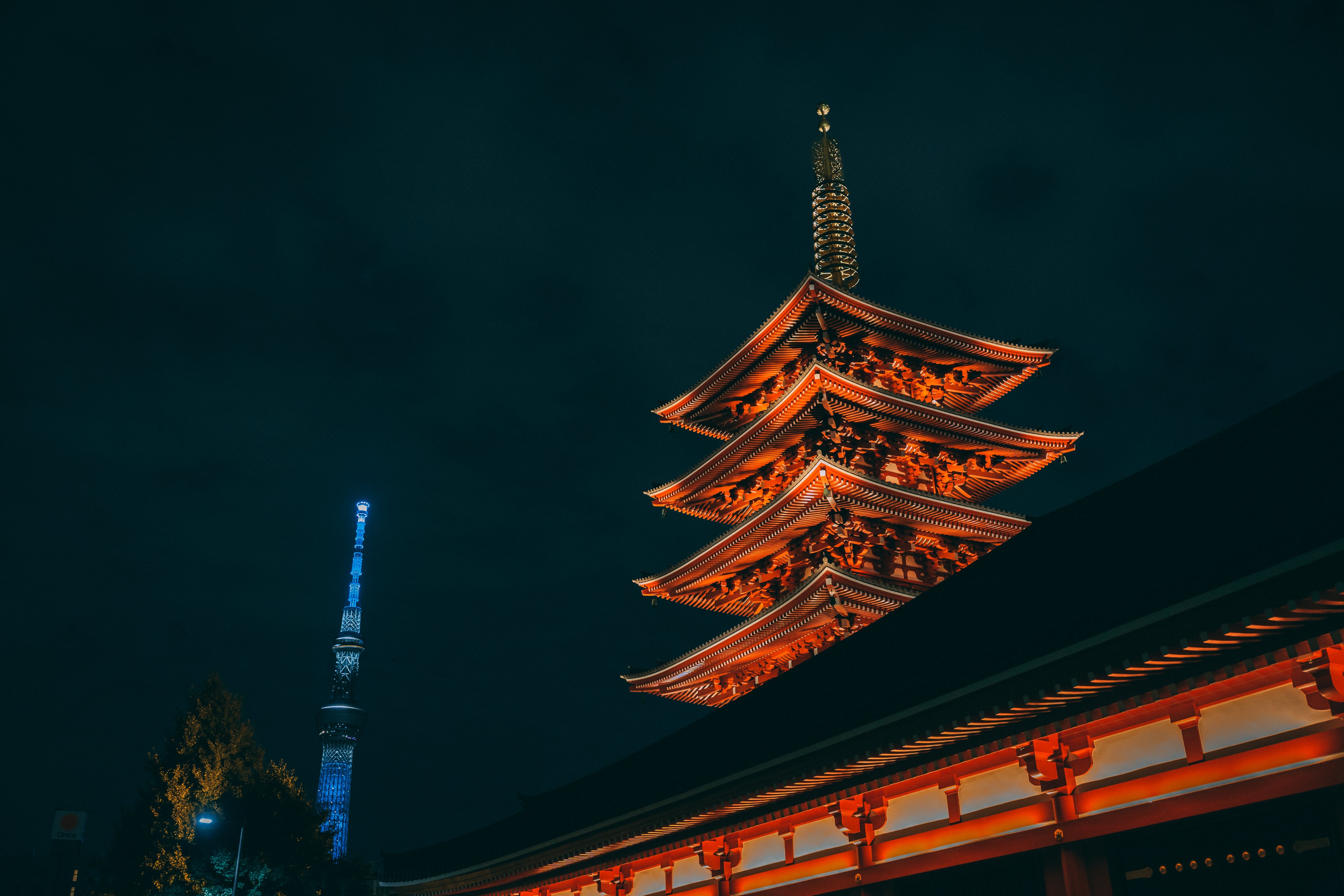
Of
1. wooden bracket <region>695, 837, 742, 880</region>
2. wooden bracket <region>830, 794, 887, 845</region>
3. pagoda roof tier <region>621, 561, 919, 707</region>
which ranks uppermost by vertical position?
pagoda roof tier <region>621, 561, 919, 707</region>

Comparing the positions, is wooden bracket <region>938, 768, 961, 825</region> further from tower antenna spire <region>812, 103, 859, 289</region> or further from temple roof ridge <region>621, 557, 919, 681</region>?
tower antenna spire <region>812, 103, 859, 289</region>

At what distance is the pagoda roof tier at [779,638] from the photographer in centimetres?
2191

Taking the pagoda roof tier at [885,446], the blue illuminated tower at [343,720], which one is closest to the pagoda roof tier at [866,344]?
the pagoda roof tier at [885,446]

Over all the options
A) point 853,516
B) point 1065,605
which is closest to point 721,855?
point 1065,605

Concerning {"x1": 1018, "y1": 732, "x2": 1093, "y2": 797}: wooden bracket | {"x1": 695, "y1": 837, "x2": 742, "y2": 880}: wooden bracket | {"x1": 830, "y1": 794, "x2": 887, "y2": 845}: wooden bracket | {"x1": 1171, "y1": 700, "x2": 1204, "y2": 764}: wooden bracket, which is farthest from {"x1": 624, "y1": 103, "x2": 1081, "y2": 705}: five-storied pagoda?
{"x1": 1171, "y1": 700, "x2": 1204, "y2": 764}: wooden bracket

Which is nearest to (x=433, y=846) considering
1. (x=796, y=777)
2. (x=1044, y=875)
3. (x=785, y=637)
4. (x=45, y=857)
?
(x=785, y=637)

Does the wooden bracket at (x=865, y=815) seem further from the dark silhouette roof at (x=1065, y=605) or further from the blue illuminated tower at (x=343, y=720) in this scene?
the blue illuminated tower at (x=343, y=720)

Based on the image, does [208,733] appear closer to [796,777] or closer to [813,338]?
[813,338]

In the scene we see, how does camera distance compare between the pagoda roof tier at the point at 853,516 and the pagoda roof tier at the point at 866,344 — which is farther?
the pagoda roof tier at the point at 866,344

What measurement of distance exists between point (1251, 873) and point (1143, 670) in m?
1.63

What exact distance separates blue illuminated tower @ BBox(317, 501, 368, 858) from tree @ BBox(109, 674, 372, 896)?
31.4m

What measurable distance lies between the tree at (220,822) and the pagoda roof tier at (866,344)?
55.3ft

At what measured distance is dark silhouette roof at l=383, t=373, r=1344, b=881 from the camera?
6.09 meters

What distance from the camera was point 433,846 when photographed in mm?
19312
